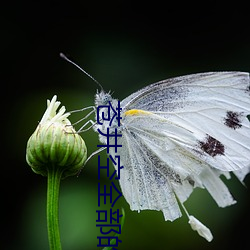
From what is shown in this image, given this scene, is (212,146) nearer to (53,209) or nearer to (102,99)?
(102,99)

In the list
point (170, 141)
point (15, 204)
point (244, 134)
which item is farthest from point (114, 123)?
point (15, 204)

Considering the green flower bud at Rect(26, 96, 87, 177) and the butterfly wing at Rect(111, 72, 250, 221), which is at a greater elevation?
the butterfly wing at Rect(111, 72, 250, 221)

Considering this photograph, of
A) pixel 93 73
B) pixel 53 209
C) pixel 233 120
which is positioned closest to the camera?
pixel 53 209

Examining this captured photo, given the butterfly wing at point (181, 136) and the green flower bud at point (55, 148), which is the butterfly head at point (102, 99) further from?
the green flower bud at point (55, 148)

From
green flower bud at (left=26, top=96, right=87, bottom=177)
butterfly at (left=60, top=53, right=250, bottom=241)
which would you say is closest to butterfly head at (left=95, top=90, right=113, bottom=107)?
butterfly at (left=60, top=53, right=250, bottom=241)

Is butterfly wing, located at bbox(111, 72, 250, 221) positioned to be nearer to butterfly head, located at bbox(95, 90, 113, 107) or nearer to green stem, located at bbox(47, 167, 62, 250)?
butterfly head, located at bbox(95, 90, 113, 107)

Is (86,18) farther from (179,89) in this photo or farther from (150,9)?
(179,89)

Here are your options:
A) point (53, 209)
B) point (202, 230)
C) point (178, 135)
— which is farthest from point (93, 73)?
point (53, 209)
